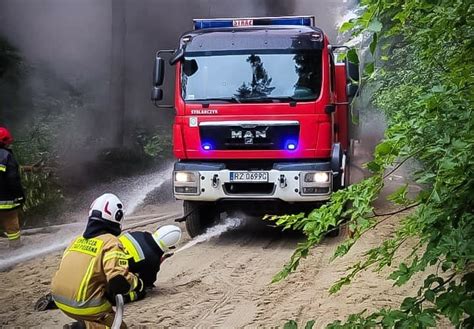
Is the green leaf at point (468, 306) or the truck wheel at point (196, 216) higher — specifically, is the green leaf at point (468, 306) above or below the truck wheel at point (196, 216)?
above

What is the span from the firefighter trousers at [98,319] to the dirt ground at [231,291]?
34.3 inches

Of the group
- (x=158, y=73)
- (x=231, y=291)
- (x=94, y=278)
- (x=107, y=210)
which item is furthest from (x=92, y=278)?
(x=158, y=73)

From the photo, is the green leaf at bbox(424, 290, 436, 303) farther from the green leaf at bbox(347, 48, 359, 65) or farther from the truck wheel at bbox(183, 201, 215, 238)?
the truck wheel at bbox(183, 201, 215, 238)

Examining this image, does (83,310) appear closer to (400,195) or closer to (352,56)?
(400,195)

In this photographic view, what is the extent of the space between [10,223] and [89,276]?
4.08 m

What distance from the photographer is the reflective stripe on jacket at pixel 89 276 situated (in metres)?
3.45

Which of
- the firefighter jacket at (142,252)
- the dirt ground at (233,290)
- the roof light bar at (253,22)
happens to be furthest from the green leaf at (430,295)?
the roof light bar at (253,22)

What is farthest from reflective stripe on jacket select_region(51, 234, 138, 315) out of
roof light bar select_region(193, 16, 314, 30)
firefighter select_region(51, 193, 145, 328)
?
roof light bar select_region(193, 16, 314, 30)

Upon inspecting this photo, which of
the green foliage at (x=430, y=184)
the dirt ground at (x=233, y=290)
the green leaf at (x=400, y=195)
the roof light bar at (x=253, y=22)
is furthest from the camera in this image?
the roof light bar at (x=253, y=22)

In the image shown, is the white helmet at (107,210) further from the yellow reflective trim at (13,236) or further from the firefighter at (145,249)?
the yellow reflective trim at (13,236)

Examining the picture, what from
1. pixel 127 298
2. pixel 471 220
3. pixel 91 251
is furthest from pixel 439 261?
pixel 127 298

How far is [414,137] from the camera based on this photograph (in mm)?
2008

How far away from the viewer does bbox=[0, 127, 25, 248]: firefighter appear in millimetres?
6965

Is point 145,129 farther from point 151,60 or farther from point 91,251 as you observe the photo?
point 91,251
